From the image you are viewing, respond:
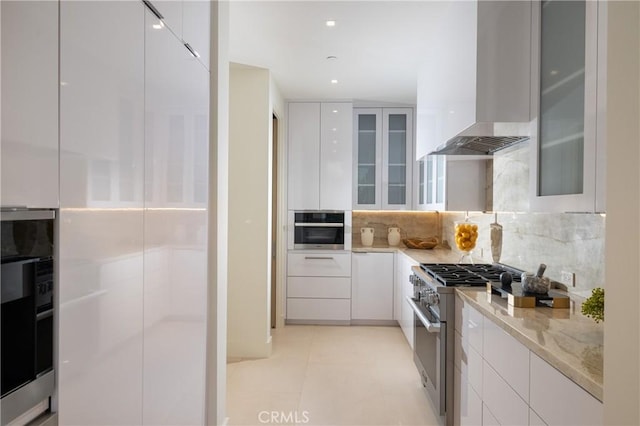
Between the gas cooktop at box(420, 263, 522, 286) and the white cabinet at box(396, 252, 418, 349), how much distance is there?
2.10ft

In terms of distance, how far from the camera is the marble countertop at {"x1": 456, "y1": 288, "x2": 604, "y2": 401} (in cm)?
120

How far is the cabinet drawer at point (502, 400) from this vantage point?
1.58 metres

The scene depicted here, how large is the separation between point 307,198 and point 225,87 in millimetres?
2665

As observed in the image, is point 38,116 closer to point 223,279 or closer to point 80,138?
point 80,138

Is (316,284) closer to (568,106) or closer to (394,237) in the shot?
(394,237)

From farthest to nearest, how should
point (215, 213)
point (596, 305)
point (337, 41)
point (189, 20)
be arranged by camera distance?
point (337, 41) → point (215, 213) → point (189, 20) → point (596, 305)

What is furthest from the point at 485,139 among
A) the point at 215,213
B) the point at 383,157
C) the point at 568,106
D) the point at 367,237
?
the point at 367,237

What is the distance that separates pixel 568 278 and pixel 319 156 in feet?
10.7

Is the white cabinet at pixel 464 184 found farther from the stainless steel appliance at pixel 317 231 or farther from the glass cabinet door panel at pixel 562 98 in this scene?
the glass cabinet door panel at pixel 562 98

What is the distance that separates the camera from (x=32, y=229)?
3.23 feet

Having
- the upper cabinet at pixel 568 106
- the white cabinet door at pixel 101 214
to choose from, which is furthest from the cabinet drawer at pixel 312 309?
the white cabinet door at pixel 101 214

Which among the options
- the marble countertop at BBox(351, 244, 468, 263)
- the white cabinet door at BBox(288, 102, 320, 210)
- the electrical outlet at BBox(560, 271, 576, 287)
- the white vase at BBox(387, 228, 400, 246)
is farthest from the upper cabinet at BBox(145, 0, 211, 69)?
the white vase at BBox(387, 228, 400, 246)

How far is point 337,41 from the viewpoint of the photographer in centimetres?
321

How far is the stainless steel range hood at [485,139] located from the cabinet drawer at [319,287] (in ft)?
7.36
